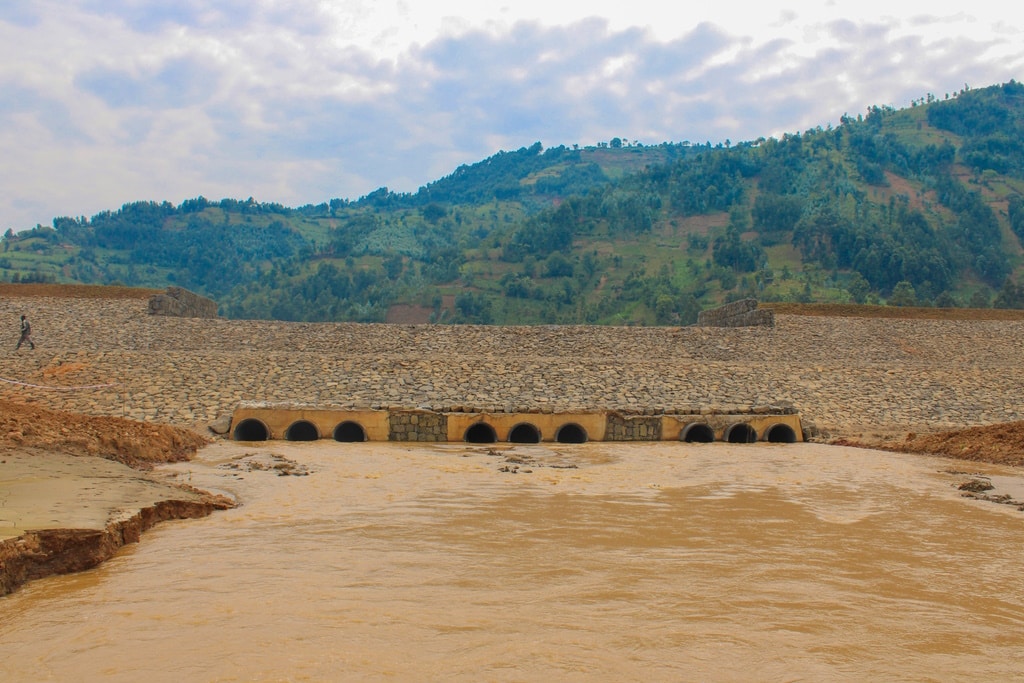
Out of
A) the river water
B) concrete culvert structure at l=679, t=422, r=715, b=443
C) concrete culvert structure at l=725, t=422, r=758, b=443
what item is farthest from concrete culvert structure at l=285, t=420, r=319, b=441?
concrete culvert structure at l=725, t=422, r=758, b=443

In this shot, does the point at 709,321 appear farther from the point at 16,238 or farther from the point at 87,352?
the point at 16,238

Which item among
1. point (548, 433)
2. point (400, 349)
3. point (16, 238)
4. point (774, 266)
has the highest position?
point (16, 238)

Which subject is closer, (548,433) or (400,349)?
(548,433)

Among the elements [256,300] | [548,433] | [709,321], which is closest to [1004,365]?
[709,321]

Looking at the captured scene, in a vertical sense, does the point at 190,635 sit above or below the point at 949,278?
below

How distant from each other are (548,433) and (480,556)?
12.0 meters

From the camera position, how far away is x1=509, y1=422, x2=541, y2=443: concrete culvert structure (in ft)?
62.2

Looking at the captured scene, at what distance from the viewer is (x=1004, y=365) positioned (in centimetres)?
2914

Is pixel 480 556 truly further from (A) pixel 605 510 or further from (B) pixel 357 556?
(A) pixel 605 510

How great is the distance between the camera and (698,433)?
2003cm

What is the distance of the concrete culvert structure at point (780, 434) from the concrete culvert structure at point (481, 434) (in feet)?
22.3

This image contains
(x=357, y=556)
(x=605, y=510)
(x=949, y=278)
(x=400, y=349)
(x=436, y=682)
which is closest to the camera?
(x=436, y=682)

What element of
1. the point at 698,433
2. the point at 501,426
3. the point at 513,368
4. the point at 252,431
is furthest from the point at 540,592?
the point at 513,368

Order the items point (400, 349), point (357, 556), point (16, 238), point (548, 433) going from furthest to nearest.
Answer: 1. point (16, 238)
2. point (400, 349)
3. point (548, 433)
4. point (357, 556)
